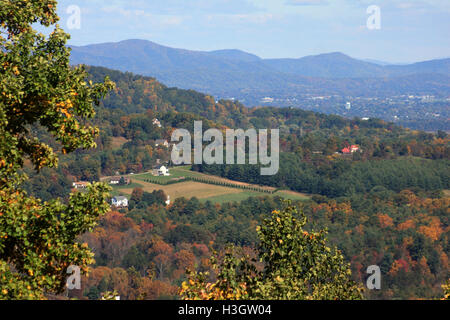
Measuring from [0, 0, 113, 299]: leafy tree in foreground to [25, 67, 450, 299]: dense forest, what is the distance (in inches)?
353

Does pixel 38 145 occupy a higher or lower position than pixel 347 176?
higher

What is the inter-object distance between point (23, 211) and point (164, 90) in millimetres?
176701

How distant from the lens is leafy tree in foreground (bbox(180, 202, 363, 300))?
331 inches

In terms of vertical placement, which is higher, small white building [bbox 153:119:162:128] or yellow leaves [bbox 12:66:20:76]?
yellow leaves [bbox 12:66:20:76]

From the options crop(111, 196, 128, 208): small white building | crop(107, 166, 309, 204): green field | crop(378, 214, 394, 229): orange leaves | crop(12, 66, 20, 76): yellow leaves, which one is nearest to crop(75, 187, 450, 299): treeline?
crop(378, 214, 394, 229): orange leaves

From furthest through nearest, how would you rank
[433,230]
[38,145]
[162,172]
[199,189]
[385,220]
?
[162,172] < [199,189] < [385,220] < [433,230] < [38,145]

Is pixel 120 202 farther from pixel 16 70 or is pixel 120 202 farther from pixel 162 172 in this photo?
pixel 16 70

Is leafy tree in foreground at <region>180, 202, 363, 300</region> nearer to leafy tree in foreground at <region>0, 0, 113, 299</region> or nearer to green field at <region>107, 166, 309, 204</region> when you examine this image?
leafy tree in foreground at <region>0, 0, 113, 299</region>

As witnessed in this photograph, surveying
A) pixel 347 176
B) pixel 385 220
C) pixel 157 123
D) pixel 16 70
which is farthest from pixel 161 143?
pixel 16 70

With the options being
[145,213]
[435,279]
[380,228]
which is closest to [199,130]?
[145,213]

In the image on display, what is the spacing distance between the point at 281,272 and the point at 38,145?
4.19 metres

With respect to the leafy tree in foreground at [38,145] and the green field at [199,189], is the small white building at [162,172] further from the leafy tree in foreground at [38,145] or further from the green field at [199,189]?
the leafy tree in foreground at [38,145]

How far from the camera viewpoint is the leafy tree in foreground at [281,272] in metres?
8.41

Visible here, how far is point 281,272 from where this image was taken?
30.4 feet
